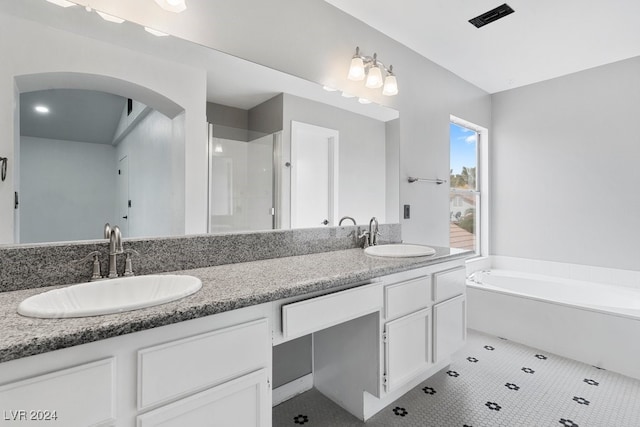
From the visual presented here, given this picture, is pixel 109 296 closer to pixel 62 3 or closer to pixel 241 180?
pixel 241 180

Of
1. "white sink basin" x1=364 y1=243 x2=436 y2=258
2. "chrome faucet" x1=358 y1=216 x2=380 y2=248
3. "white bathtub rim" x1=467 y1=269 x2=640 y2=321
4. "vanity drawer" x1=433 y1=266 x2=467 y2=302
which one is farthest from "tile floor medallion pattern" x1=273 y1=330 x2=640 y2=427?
"chrome faucet" x1=358 y1=216 x2=380 y2=248

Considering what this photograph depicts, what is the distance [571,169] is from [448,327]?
2373 millimetres

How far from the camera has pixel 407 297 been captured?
1584 mm

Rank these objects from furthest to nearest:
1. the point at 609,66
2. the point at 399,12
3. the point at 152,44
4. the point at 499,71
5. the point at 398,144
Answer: the point at 499,71
the point at 609,66
the point at 398,144
the point at 399,12
the point at 152,44

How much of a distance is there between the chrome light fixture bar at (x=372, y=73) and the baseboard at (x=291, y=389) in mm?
1970

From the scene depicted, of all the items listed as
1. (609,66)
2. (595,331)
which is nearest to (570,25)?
(609,66)

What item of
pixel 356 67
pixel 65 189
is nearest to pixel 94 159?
pixel 65 189

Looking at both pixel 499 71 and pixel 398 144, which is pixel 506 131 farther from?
pixel 398 144

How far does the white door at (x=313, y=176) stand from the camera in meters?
1.80

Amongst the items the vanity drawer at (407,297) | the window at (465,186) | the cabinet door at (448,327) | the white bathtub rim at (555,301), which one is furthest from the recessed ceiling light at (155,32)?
the white bathtub rim at (555,301)

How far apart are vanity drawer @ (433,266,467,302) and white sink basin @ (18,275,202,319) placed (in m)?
1.32

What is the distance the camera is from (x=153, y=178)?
1.32 meters

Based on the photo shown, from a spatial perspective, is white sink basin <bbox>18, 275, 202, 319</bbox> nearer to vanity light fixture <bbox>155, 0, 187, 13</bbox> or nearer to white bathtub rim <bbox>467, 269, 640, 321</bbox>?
vanity light fixture <bbox>155, 0, 187, 13</bbox>

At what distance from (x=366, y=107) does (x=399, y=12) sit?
648mm
